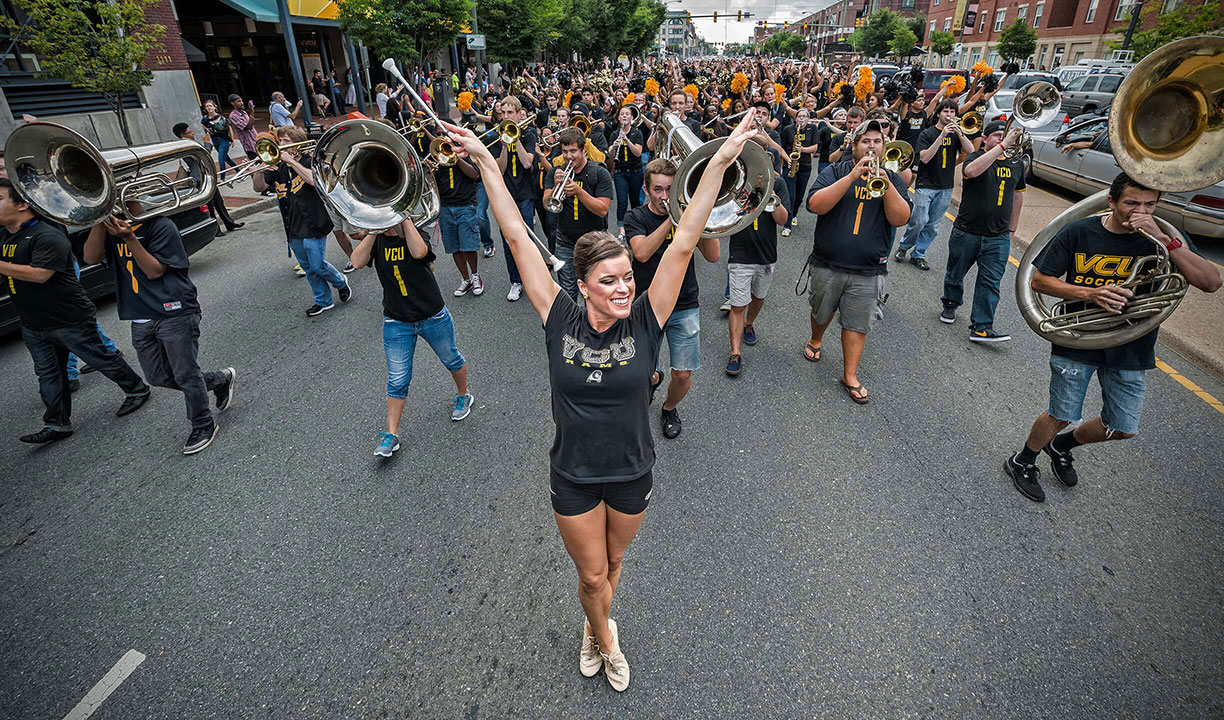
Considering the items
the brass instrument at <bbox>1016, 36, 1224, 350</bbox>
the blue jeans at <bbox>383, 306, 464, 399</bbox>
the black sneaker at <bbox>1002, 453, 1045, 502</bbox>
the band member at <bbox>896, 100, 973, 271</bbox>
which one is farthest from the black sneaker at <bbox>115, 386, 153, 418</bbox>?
the band member at <bbox>896, 100, 973, 271</bbox>

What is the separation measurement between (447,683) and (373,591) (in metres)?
0.78

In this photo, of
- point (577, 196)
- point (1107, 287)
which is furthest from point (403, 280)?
point (1107, 287)

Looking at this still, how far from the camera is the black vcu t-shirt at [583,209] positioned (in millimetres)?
5496

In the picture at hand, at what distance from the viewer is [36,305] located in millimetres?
4289

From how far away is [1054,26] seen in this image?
140ft

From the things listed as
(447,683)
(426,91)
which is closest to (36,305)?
(447,683)

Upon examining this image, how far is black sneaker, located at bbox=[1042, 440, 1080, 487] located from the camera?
13.0 feet

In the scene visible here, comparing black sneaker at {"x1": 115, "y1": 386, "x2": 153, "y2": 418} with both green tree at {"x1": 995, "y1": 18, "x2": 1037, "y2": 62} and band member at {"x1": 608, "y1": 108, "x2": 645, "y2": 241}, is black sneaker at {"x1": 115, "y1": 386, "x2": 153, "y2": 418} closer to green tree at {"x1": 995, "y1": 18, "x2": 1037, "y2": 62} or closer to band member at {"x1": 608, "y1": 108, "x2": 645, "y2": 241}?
band member at {"x1": 608, "y1": 108, "x2": 645, "y2": 241}

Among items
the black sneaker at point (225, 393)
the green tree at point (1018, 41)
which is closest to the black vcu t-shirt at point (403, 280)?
the black sneaker at point (225, 393)

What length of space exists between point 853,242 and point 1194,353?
3.97m

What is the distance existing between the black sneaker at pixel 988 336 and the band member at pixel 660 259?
3.52 metres

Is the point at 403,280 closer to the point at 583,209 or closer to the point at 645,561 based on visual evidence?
the point at 583,209

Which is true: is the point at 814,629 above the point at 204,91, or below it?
below

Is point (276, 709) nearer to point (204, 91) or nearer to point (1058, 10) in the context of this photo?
point (204, 91)
